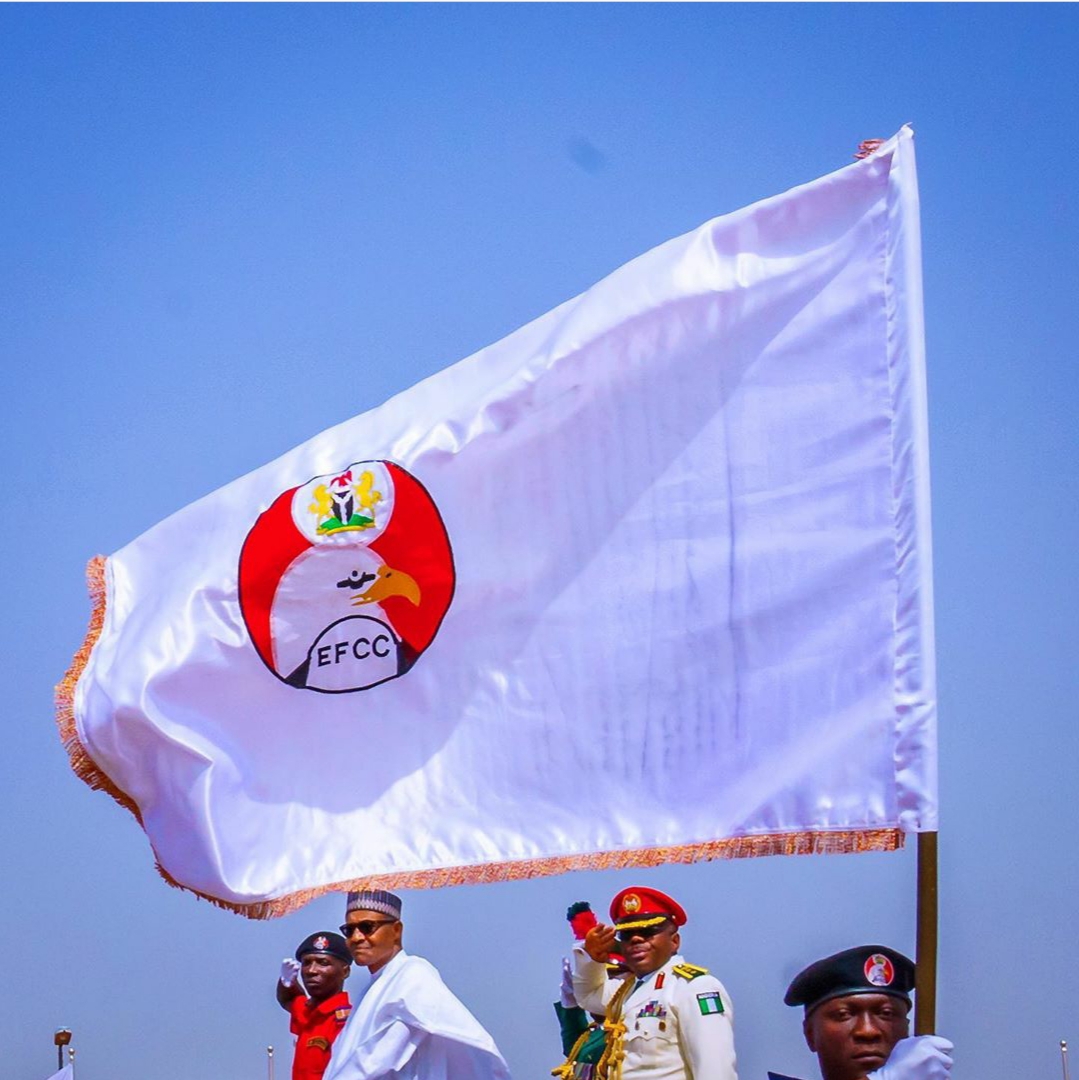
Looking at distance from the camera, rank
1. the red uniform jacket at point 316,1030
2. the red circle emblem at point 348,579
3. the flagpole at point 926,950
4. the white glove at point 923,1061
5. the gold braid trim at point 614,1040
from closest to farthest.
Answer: the white glove at point 923,1061 → the flagpole at point 926,950 → the red circle emblem at point 348,579 → the gold braid trim at point 614,1040 → the red uniform jacket at point 316,1030

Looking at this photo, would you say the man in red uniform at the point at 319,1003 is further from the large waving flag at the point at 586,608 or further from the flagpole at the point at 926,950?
the flagpole at the point at 926,950

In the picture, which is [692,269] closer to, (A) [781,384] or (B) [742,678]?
(A) [781,384]

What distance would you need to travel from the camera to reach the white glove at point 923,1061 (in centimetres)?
395

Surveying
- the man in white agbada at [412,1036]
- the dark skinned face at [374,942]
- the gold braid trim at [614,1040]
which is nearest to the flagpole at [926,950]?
the gold braid trim at [614,1040]

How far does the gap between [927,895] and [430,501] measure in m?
2.49

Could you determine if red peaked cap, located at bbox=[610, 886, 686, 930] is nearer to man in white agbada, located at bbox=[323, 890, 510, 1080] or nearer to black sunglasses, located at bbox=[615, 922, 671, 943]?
black sunglasses, located at bbox=[615, 922, 671, 943]

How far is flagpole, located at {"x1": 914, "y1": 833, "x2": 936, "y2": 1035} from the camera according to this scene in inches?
166

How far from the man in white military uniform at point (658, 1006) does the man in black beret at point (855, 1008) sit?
218 cm

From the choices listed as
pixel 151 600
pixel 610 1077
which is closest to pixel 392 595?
pixel 151 600

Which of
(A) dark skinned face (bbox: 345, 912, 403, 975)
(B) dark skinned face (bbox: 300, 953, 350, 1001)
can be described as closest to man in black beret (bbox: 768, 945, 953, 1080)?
(A) dark skinned face (bbox: 345, 912, 403, 975)

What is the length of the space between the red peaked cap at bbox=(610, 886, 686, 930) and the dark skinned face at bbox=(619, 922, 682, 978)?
4 centimetres

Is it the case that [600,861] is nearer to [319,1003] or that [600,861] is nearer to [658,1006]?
[658,1006]

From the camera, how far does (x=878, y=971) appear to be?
4.40 m

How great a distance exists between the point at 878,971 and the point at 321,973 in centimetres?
578
